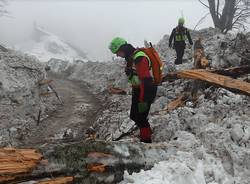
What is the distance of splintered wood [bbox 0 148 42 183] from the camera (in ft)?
16.6

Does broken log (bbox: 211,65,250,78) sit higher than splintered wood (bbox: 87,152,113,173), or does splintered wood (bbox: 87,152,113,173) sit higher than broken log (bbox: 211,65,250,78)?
broken log (bbox: 211,65,250,78)

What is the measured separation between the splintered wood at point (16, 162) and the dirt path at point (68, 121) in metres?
3.54

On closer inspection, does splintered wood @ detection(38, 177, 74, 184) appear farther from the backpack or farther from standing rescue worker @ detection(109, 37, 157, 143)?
the backpack

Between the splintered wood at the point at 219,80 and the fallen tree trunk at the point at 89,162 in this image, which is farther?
the splintered wood at the point at 219,80

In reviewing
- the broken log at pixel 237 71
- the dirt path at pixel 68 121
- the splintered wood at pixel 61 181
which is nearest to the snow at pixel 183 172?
the splintered wood at pixel 61 181

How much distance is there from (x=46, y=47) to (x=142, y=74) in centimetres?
8197

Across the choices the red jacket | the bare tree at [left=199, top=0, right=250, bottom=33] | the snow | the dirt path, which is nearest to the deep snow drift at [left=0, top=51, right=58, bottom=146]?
the dirt path

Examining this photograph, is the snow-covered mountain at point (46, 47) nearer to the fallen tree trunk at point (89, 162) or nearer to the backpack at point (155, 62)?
the backpack at point (155, 62)

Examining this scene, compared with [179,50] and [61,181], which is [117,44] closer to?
[61,181]

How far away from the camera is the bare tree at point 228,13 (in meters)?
24.1

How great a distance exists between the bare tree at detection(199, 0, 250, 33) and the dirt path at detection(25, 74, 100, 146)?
11.1 m

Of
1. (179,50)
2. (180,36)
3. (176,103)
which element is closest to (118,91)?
(179,50)

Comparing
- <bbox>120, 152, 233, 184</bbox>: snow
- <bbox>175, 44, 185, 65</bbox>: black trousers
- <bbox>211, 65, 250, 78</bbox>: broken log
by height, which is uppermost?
<bbox>175, 44, 185, 65</bbox>: black trousers

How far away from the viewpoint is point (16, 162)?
5301mm
